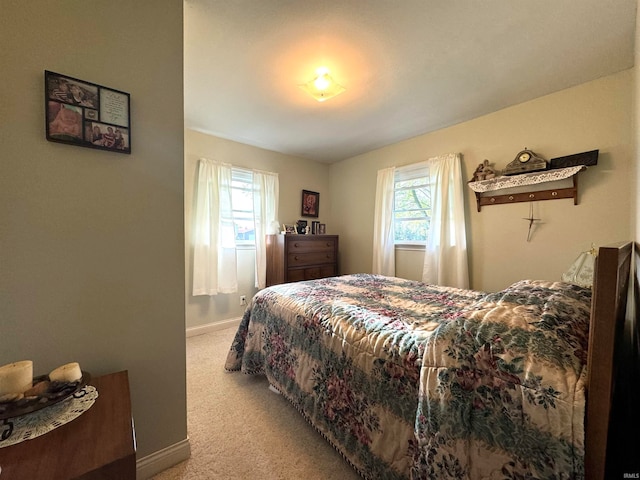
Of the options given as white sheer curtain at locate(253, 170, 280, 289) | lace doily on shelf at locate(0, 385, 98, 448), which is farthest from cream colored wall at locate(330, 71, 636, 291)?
lace doily on shelf at locate(0, 385, 98, 448)

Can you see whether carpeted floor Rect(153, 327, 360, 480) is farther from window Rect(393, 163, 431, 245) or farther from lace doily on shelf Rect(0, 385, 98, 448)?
window Rect(393, 163, 431, 245)

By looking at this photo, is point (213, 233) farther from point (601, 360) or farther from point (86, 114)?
point (601, 360)

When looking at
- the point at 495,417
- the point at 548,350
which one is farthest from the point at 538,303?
the point at 495,417

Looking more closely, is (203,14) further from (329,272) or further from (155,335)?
(329,272)

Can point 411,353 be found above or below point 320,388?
above

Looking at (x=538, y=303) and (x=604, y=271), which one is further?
(x=538, y=303)

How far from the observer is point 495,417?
0.78 metres

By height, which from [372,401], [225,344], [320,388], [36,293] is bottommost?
[225,344]

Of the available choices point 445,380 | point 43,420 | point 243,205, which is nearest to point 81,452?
point 43,420

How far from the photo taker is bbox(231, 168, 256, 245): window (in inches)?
133

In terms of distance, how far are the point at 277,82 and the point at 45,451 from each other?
2392mm

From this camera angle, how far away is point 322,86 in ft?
6.58

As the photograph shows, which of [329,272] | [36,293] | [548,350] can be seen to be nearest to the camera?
[548,350]

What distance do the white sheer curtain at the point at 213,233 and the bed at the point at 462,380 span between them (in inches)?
73.7
